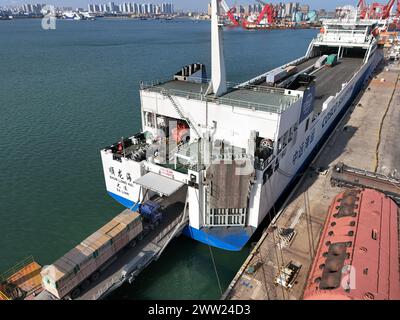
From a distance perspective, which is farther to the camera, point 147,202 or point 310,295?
point 147,202

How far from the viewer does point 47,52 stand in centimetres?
10294

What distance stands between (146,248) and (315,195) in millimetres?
16128

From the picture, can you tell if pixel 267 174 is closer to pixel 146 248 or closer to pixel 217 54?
pixel 146 248

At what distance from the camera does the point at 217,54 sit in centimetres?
2273

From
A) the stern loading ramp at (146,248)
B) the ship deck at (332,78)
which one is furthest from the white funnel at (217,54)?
the ship deck at (332,78)

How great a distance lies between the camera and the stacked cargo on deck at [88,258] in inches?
618

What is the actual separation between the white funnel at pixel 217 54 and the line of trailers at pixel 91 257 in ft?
38.0

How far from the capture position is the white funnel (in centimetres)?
2134

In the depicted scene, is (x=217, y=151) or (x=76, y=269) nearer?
(x=76, y=269)

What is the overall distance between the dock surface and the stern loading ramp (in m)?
5.93

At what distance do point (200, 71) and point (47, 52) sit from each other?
95.0 meters

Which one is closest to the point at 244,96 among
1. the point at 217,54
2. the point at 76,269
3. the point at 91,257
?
the point at 217,54
